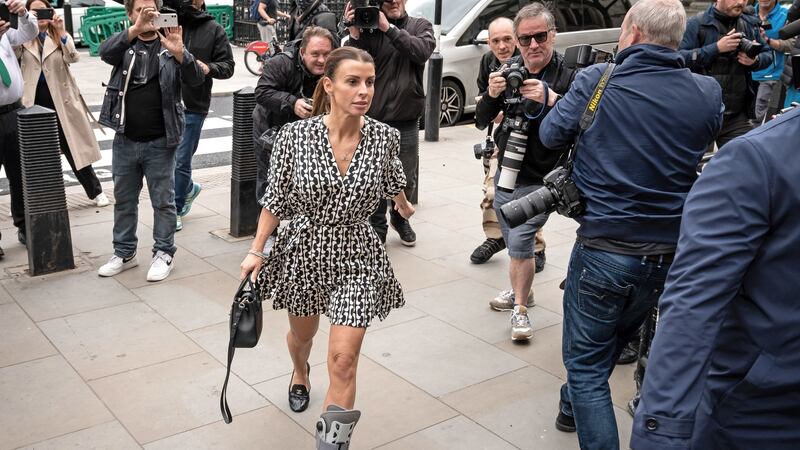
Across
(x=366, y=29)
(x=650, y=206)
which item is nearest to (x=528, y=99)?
(x=650, y=206)

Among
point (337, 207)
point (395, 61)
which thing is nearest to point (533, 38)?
point (337, 207)

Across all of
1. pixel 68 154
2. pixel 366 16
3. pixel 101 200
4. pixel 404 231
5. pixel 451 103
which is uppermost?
pixel 366 16

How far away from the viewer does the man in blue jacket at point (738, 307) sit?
195cm

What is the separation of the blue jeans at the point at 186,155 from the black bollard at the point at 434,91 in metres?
4.44

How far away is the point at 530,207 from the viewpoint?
3.76 meters

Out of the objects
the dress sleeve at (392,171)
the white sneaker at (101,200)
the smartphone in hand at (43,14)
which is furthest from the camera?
the white sneaker at (101,200)

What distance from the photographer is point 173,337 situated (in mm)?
5336

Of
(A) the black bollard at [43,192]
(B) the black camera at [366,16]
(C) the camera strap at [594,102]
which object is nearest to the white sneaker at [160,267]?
(A) the black bollard at [43,192]

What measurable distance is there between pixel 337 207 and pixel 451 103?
9.23 metres

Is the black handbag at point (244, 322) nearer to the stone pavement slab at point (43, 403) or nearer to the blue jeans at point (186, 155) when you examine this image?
the stone pavement slab at point (43, 403)

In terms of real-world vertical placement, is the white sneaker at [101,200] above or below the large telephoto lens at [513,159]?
below

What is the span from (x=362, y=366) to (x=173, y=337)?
122 centimetres

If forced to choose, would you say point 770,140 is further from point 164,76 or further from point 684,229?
point 164,76

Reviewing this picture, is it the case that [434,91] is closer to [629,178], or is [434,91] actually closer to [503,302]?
[503,302]
